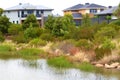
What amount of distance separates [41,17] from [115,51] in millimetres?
35155

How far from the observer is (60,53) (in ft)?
87.1

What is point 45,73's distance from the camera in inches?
770

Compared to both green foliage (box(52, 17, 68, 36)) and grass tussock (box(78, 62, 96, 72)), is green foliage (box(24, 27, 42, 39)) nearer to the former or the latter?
green foliage (box(52, 17, 68, 36))

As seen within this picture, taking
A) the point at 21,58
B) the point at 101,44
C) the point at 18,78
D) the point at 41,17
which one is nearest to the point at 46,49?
the point at 21,58

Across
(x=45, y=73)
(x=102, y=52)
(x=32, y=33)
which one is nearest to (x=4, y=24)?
(x=32, y=33)

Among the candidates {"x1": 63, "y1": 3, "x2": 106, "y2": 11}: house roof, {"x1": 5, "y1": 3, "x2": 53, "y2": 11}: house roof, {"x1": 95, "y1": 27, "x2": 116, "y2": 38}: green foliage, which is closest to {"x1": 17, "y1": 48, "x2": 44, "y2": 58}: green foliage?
{"x1": 95, "y1": 27, "x2": 116, "y2": 38}: green foliage

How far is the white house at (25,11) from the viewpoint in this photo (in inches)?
2304

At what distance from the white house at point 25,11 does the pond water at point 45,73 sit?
35251 mm

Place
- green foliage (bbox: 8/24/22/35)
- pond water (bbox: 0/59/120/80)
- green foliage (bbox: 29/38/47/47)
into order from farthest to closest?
green foliage (bbox: 8/24/22/35), green foliage (bbox: 29/38/47/47), pond water (bbox: 0/59/120/80)

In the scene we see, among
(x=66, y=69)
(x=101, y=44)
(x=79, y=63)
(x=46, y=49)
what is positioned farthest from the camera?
(x=46, y=49)

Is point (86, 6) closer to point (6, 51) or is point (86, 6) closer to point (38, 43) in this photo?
point (38, 43)

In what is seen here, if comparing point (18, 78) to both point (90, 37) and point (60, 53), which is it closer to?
point (60, 53)

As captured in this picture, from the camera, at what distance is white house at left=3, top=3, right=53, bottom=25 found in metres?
58.5

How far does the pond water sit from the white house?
35.3m
